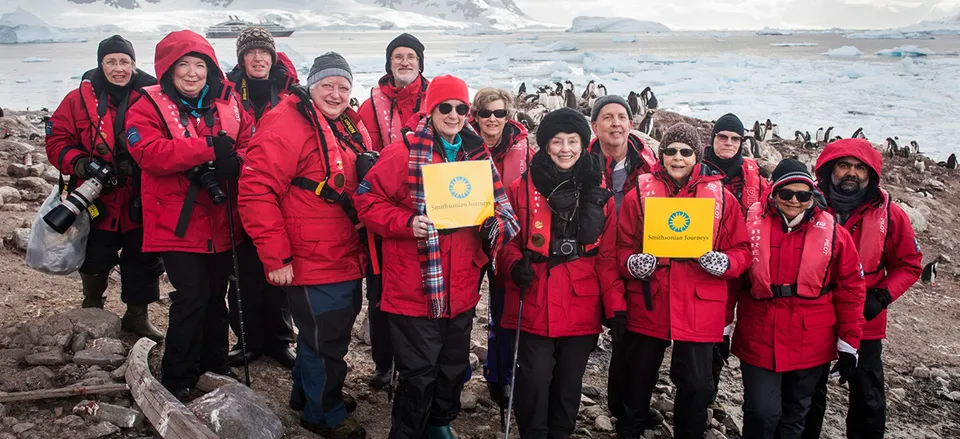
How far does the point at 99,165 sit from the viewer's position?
3.44 meters

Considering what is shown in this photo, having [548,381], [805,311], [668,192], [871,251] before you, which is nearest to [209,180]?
[548,381]

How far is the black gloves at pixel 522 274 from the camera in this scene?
2.86 metres

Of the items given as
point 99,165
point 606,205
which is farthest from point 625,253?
point 99,165

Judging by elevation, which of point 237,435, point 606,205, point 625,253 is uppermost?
point 606,205

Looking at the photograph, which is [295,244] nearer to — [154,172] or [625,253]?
[154,172]

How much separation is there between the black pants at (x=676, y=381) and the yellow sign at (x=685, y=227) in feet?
1.55

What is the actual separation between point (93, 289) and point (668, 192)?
12.0ft

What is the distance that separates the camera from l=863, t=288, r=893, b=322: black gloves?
3184 millimetres

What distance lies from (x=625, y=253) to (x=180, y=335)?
7.55 ft

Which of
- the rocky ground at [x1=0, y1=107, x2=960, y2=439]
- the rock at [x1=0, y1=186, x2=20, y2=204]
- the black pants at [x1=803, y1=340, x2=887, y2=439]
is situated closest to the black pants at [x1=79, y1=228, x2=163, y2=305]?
the rocky ground at [x1=0, y1=107, x2=960, y2=439]

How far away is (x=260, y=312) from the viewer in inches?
151

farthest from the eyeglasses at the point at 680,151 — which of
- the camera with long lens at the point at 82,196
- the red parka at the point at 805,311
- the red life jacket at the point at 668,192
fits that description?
the camera with long lens at the point at 82,196

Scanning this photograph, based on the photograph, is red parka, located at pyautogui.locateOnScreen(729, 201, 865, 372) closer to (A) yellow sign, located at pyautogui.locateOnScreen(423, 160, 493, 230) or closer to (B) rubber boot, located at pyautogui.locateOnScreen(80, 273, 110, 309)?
(A) yellow sign, located at pyautogui.locateOnScreen(423, 160, 493, 230)

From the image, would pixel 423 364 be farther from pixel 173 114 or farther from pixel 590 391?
pixel 173 114
